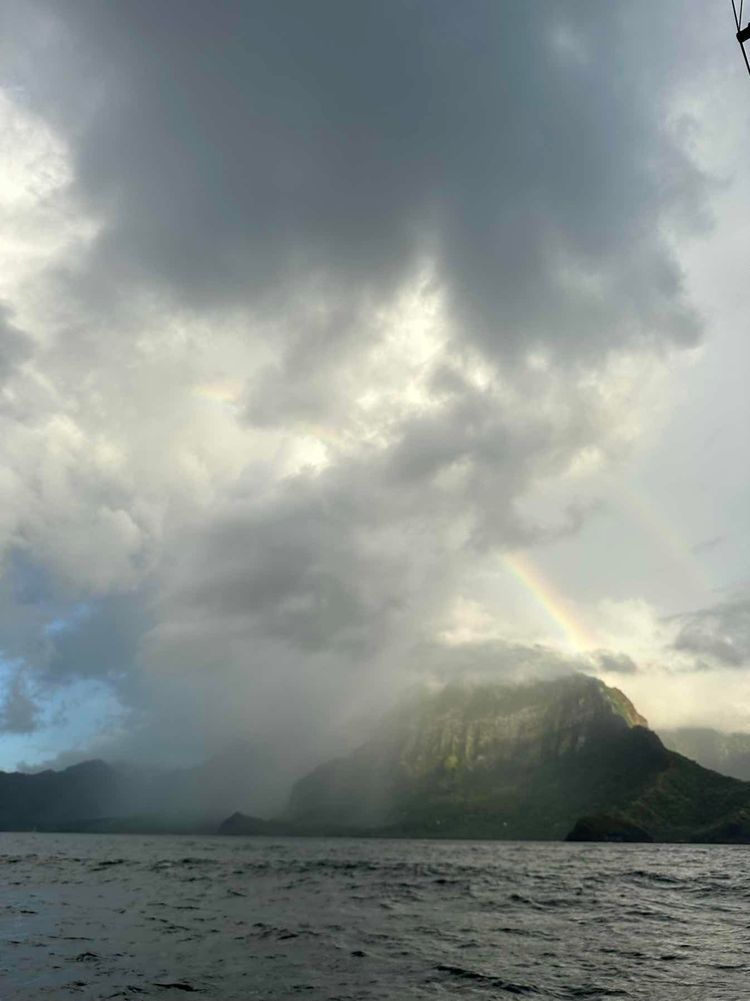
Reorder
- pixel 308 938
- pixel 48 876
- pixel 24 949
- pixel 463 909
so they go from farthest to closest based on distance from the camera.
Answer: pixel 48 876
pixel 463 909
pixel 308 938
pixel 24 949

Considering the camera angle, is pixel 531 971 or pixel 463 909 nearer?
pixel 531 971

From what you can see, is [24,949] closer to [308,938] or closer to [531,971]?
[308,938]

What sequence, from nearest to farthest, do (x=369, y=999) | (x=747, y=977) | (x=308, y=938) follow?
(x=369, y=999) < (x=747, y=977) < (x=308, y=938)

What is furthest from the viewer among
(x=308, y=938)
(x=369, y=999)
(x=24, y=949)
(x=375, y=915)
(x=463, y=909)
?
(x=463, y=909)

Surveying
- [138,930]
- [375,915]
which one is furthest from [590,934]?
[138,930]

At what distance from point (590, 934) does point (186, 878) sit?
2642 inches

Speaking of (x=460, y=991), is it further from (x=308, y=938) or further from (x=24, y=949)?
(x=24, y=949)

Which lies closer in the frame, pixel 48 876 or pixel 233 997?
pixel 233 997

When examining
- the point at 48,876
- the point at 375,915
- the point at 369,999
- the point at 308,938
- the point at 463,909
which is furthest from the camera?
the point at 48,876

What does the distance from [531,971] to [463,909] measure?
2633 cm

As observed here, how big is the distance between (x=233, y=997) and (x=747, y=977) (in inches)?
877

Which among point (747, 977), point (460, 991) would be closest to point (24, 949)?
point (460, 991)

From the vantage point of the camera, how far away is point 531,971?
1281 inches

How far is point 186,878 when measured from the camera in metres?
92.8
